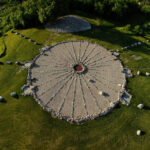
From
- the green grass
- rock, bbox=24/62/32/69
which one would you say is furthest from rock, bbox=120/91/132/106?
the green grass

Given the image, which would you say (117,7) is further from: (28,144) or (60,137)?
(28,144)

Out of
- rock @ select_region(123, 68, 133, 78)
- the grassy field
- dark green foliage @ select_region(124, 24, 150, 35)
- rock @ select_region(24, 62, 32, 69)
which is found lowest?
the grassy field

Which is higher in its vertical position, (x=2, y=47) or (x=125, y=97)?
(x=2, y=47)

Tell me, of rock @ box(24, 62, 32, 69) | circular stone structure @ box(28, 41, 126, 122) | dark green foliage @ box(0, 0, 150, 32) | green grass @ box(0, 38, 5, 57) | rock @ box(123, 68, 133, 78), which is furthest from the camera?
dark green foliage @ box(0, 0, 150, 32)

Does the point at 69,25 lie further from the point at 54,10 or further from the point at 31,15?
the point at 31,15

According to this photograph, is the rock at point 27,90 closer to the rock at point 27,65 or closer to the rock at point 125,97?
the rock at point 27,65

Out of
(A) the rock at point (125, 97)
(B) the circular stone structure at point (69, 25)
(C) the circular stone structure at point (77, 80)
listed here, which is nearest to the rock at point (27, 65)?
(C) the circular stone structure at point (77, 80)

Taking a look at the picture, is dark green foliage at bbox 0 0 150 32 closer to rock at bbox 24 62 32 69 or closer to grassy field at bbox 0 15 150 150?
rock at bbox 24 62 32 69

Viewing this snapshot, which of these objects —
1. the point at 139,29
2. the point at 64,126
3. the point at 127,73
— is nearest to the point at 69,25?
the point at 139,29

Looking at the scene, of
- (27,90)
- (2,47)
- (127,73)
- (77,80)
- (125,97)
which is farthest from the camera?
(2,47)
